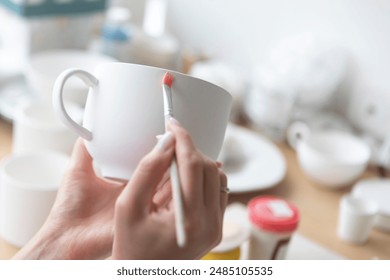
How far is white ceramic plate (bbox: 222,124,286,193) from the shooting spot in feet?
3.93

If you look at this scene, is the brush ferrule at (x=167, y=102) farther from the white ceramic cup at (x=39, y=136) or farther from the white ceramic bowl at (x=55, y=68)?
the white ceramic bowl at (x=55, y=68)

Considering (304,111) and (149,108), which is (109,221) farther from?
(304,111)

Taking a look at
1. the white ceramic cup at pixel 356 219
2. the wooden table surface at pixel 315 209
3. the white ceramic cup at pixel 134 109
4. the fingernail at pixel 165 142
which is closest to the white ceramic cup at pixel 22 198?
the wooden table surface at pixel 315 209

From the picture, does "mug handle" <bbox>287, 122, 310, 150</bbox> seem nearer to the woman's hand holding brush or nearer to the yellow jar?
the yellow jar

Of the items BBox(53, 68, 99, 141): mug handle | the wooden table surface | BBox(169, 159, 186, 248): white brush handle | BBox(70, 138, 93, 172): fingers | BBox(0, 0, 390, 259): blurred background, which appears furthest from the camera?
BBox(0, 0, 390, 259): blurred background

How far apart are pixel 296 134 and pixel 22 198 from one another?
0.58 m

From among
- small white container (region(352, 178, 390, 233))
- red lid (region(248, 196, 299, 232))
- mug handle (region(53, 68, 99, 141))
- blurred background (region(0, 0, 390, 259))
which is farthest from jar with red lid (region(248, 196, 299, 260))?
mug handle (region(53, 68, 99, 141))

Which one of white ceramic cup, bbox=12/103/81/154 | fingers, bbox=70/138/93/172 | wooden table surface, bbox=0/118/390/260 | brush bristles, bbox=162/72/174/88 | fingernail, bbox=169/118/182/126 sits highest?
brush bristles, bbox=162/72/174/88

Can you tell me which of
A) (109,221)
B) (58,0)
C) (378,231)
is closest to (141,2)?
(58,0)

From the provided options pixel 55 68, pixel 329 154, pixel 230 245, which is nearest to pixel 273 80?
pixel 329 154

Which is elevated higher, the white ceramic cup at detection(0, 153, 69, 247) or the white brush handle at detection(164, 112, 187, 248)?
the white brush handle at detection(164, 112, 187, 248)

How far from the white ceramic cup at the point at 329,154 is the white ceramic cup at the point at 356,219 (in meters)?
0.11

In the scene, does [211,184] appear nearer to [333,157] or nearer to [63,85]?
[63,85]

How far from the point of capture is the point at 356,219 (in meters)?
1.10
